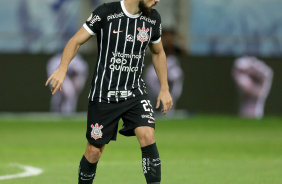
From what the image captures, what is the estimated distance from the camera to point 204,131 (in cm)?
1700

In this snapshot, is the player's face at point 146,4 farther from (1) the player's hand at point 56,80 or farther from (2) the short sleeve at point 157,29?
(1) the player's hand at point 56,80

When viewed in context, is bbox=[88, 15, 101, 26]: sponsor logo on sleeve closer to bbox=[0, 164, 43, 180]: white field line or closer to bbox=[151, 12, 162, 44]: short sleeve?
bbox=[151, 12, 162, 44]: short sleeve

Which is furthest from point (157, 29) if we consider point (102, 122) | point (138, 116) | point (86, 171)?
point (86, 171)

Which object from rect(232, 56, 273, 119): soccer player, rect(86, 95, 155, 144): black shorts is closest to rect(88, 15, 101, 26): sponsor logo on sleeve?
rect(86, 95, 155, 144): black shorts

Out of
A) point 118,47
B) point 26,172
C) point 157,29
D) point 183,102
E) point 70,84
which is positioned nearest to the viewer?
point 118,47

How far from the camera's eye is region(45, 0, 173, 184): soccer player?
7980 millimetres

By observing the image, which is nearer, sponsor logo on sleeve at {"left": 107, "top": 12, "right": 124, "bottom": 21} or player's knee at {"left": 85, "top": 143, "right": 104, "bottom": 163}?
sponsor logo on sleeve at {"left": 107, "top": 12, "right": 124, "bottom": 21}

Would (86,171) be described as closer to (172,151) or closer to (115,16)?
(115,16)

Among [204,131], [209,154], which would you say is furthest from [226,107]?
[209,154]

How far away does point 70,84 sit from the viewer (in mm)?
19734

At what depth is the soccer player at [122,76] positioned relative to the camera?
7.98 metres

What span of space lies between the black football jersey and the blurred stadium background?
80.7 inches

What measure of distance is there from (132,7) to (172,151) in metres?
5.75

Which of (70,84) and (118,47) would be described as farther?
(70,84)
